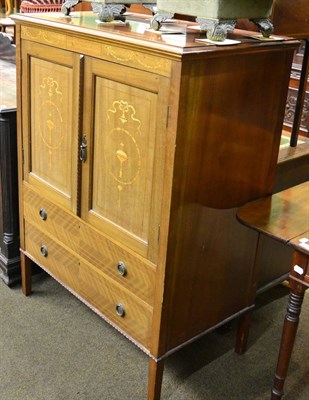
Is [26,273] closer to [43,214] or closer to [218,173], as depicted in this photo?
[43,214]

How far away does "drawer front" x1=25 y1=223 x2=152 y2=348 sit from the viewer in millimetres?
→ 1777

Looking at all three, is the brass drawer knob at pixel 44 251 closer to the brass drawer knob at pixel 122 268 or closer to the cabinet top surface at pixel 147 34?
the brass drawer knob at pixel 122 268

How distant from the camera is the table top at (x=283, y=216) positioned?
1.54m

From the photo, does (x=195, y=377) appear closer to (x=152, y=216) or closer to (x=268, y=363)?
(x=268, y=363)

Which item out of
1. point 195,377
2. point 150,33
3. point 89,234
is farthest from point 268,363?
point 150,33

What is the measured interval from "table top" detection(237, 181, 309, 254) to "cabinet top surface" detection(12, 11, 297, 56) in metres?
0.51

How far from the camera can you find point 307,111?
134 inches

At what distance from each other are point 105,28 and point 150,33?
6.4 inches

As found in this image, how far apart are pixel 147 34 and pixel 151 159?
0.38 metres

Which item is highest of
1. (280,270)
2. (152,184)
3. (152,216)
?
(152,184)

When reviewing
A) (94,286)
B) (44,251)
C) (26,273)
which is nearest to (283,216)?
(94,286)

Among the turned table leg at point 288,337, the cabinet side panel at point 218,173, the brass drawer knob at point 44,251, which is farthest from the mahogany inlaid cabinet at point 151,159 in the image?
the turned table leg at point 288,337

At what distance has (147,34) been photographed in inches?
61.9

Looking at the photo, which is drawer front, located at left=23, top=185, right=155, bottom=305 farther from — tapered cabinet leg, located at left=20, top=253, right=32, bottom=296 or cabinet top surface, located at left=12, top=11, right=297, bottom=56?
cabinet top surface, located at left=12, top=11, right=297, bottom=56
